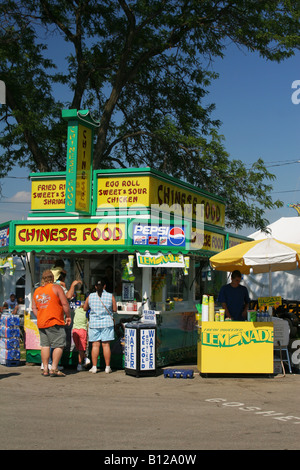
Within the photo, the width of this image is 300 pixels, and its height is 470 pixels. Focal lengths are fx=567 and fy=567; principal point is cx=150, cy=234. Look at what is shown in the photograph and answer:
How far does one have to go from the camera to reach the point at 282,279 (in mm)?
21062

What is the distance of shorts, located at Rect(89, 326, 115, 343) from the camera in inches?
399

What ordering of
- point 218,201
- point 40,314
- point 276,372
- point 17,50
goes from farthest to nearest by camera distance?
point 17,50
point 218,201
point 276,372
point 40,314

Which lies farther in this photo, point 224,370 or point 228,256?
point 228,256

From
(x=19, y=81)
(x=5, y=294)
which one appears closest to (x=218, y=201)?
(x=19, y=81)

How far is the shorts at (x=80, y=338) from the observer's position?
10508mm

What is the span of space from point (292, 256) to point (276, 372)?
2200 mm

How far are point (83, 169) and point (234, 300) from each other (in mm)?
4045

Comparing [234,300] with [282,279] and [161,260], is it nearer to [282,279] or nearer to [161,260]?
[161,260]

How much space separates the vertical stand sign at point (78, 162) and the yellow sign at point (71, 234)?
433mm

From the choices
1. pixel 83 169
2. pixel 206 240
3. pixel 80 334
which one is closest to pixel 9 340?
pixel 80 334

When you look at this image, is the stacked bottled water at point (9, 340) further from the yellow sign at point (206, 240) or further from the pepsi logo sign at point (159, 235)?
the yellow sign at point (206, 240)

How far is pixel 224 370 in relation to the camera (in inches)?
386

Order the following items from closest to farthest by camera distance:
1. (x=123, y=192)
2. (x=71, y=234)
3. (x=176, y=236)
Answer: (x=176, y=236) → (x=71, y=234) → (x=123, y=192)
